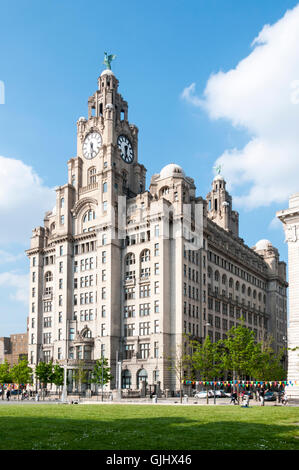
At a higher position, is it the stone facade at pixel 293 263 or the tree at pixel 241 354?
the stone facade at pixel 293 263

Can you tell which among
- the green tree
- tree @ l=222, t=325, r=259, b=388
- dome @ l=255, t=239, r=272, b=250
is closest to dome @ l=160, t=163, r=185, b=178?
the green tree

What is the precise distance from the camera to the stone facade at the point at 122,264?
107 meters

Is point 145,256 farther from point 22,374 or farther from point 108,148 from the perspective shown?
point 22,374

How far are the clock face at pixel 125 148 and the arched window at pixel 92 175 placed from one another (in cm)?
715

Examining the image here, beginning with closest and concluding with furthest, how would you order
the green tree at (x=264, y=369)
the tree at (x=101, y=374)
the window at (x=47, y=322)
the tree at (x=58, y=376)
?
the green tree at (x=264, y=369), the tree at (x=101, y=374), the tree at (x=58, y=376), the window at (x=47, y=322)

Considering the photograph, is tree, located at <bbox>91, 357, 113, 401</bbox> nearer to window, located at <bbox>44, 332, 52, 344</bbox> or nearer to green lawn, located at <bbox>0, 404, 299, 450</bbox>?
Answer: window, located at <bbox>44, 332, 52, 344</bbox>

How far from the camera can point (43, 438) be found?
24406mm

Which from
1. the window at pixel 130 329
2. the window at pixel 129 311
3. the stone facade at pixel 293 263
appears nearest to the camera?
the stone facade at pixel 293 263

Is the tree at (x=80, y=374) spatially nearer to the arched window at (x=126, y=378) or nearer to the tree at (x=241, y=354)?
the arched window at (x=126, y=378)

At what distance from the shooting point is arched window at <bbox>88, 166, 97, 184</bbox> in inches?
4811

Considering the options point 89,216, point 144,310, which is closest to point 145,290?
point 144,310

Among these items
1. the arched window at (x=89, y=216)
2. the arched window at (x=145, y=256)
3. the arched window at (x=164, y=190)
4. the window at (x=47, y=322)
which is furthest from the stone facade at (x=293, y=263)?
the window at (x=47, y=322)

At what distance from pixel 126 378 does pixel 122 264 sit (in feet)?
74.3

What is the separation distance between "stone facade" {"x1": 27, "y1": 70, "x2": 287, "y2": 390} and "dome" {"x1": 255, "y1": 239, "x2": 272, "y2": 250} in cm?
3141
